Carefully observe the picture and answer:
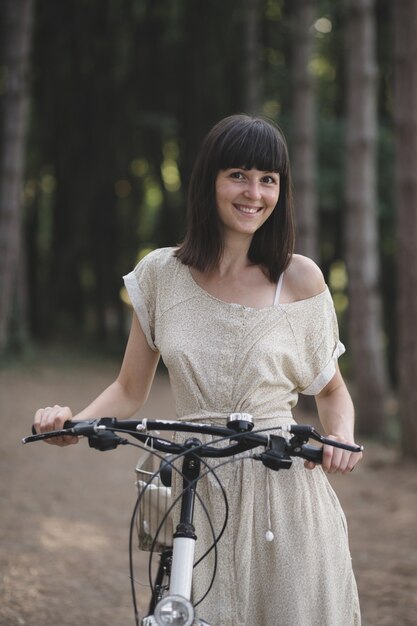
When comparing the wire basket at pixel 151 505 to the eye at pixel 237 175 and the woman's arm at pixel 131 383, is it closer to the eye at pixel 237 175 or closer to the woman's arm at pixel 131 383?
the woman's arm at pixel 131 383

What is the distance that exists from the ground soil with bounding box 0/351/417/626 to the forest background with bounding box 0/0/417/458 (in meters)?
3.71

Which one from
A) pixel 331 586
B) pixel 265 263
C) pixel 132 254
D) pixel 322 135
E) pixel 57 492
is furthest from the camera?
pixel 132 254

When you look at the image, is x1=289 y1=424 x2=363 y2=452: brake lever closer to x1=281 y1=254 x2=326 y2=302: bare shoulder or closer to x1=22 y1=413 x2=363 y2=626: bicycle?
x1=22 y1=413 x2=363 y2=626: bicycle

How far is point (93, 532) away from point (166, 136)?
701 inches

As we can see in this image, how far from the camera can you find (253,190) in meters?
2.72

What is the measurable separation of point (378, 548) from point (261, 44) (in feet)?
53.6

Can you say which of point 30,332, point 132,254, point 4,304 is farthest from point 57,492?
point 132,254

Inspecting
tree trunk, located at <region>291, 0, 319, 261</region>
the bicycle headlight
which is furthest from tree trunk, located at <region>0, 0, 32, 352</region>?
the bicycle headlight

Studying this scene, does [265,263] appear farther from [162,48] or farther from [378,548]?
[162,48]

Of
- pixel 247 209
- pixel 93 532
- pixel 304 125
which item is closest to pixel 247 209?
pixel 247 209

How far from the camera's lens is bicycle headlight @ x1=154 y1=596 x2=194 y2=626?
6.73 ft

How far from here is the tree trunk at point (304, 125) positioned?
14.3 meters

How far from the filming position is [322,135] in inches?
696

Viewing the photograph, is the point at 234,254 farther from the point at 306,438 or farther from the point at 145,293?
the point at 306,438
